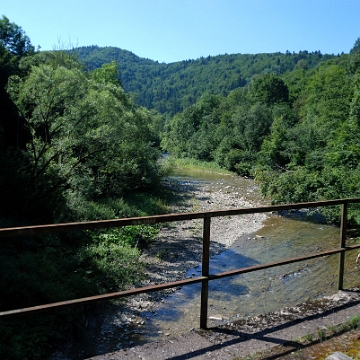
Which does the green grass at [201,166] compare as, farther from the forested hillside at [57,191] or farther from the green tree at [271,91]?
the forested hillside at [57,191]

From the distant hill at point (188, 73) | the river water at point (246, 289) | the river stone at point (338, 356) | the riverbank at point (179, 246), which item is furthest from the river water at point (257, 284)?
the distant hill at point (188, 73)

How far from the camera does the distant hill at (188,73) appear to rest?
15575cm

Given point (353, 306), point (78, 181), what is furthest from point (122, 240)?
point (353, 306)

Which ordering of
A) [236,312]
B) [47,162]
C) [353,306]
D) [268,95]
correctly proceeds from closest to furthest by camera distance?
[353,306], [236,312], [47,162], [268,95]

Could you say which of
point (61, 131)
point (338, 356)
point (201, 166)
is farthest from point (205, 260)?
point (201, 166)

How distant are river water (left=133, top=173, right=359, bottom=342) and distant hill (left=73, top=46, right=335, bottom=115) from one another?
138 meters

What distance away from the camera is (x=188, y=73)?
19038 centimetres

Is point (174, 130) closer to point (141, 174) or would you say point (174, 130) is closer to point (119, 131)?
point (141, 174)

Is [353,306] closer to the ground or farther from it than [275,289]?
farther from it

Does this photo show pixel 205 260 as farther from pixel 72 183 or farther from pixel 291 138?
pixel 291 138

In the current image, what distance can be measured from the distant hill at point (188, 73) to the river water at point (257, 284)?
137669 millimetres

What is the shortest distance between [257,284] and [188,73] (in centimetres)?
18863

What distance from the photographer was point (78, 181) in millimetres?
13531

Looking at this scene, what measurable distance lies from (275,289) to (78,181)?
7599 millimetres
